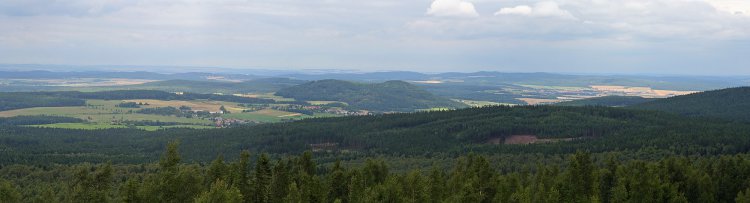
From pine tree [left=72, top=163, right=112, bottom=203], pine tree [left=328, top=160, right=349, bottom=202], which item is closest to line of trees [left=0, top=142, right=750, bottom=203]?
pine tree [left=328, top=160, right=349, bottom=202]

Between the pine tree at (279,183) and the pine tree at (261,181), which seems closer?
the pine tree at (279,183)

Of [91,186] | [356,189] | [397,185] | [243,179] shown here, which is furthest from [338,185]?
[91,186]

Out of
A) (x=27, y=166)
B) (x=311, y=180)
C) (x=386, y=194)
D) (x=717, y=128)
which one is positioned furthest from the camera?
(x=717, y=128)

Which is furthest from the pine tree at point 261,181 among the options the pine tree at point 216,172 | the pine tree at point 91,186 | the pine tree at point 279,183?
the pine tree at point 91,186

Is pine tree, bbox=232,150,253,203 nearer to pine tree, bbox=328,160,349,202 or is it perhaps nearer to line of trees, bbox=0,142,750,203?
line of trees, bbox=0,142,750,203

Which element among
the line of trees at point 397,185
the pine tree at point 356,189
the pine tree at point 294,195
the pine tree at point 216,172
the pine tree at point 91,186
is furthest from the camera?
the pine tree at point 216,172

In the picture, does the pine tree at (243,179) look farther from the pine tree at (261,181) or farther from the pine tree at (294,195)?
the pine tree at (294,195)

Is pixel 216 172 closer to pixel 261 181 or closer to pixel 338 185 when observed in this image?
pixel 261 181

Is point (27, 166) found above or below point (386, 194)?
below

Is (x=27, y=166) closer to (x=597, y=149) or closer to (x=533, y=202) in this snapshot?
(x=533, y=202)

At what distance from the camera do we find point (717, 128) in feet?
612

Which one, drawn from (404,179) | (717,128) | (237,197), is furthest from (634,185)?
(717,128)

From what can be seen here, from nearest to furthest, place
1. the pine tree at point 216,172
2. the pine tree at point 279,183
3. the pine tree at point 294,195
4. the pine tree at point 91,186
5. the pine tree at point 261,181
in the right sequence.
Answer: the pine tree at point 294,195, the pine tree at point 279,183, the pine tree at point 261,181, the pine tree at point 91,186, the pine tree at point 216,172

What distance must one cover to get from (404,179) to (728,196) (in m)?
43.3
